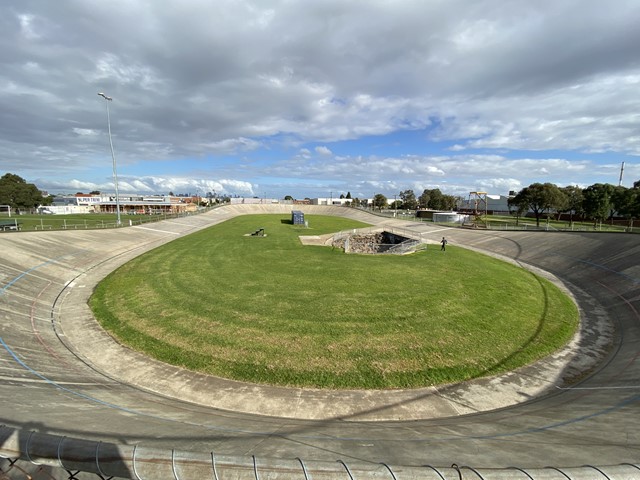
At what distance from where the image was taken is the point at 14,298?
1521cm

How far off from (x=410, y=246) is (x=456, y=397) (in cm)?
2547

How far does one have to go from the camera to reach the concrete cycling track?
5.45 m

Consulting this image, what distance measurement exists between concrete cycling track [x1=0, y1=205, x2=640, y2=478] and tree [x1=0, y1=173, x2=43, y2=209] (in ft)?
289

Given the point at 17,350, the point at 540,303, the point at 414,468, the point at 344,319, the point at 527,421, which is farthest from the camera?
the point at 540,303

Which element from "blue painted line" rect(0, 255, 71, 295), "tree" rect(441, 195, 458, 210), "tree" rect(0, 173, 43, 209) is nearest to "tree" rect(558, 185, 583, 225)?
"tree" rect(441, 195, 458, 210)

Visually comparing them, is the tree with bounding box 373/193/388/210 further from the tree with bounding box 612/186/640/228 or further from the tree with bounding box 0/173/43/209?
the tree with bounding box 0/173/43/209

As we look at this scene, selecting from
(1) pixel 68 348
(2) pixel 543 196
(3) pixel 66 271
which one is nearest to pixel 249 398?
(1) pixel 68 348

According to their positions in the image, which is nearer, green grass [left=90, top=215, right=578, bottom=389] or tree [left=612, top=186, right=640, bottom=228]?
green grass [left=90, top=215, right=578, bottom=389]

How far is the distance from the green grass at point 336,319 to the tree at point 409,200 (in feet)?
367

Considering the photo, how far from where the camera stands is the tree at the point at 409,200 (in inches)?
5228

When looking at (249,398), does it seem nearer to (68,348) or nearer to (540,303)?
(68,348)

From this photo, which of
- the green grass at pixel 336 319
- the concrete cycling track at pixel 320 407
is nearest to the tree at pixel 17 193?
the green grass at pixel 336 319

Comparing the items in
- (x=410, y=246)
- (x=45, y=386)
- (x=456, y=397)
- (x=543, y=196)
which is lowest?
(x=456, y=397)

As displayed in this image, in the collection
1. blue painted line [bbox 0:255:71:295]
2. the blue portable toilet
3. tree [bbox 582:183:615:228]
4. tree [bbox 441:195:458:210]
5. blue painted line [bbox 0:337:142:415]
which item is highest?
tree [bbox 441:195:458:210]
